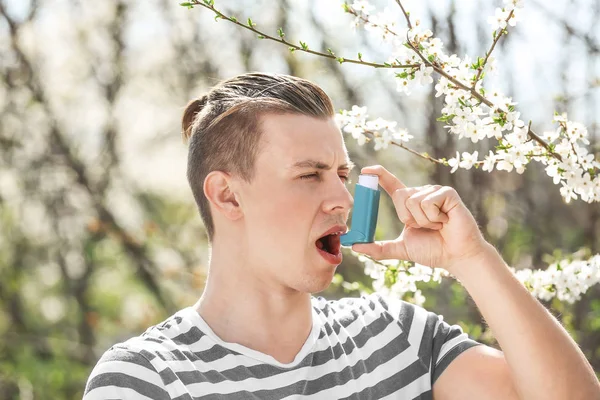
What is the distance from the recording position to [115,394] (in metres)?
1.66

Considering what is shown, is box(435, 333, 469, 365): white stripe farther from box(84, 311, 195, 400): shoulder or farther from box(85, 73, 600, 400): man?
box(84, 311, 195, 400): shoulder

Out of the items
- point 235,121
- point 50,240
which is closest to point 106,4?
point 50,240

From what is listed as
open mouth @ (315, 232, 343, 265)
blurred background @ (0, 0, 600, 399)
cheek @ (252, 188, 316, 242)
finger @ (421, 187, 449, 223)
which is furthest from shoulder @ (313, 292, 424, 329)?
blurred background @ (0, 0, 600, 399)

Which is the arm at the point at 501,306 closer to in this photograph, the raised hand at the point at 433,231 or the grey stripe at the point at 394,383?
the raised hand at the point at 433,231

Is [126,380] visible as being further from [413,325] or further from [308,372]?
[413,325]

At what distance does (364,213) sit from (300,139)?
0.81 ft

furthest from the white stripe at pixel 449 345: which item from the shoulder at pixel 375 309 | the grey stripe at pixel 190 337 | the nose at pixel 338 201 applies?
the grey stripe at pixel 190 337

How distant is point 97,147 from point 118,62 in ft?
2.16

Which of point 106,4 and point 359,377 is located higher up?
point 106,4

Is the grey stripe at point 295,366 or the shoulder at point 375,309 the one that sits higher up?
the shoulder at point 375,309

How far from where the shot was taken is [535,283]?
2213mm

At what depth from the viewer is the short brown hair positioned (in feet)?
6.67

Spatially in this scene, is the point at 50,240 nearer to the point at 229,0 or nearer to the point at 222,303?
the point at 229,0

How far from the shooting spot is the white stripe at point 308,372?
1764 mm
